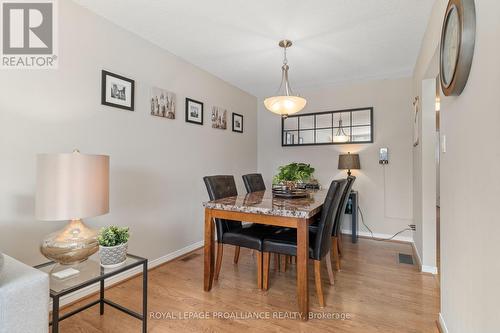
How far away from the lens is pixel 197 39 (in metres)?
2.64

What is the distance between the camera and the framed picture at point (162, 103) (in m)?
2.70

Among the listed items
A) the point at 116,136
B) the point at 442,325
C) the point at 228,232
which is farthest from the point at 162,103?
the point at 442,325

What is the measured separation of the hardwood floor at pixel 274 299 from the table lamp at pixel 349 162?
1.35m

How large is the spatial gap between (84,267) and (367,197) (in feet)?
11.9

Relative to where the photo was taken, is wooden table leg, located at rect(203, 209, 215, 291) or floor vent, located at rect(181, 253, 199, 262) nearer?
wooden table leg, located at rect(203, 209, 215, 291)

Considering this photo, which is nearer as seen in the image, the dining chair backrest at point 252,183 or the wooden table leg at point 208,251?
the wooden table leg at point 208,251

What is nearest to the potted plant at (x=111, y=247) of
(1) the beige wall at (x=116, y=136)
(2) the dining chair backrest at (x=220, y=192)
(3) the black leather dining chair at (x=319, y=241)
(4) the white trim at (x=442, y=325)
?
(1) the beige wall at (x=116, y=136)

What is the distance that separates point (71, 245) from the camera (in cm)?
Answer: 146

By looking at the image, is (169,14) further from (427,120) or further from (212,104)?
(427,120)

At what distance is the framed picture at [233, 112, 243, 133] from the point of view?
4.13m

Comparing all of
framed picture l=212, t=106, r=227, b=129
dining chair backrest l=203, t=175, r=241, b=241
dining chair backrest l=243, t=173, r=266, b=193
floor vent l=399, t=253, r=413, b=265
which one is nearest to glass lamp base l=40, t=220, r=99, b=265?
dining chair backrest l=203, t=175, r=241, b=241

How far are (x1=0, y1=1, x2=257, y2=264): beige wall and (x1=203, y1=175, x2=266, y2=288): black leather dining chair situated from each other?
74 centimetres

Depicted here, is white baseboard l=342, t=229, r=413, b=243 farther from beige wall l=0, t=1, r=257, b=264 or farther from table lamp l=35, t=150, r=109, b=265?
table lamp l=35, t=150, r=109, b=265

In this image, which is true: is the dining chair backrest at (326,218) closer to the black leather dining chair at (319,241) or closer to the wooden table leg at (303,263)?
the black leather dining chair at (319,241)
